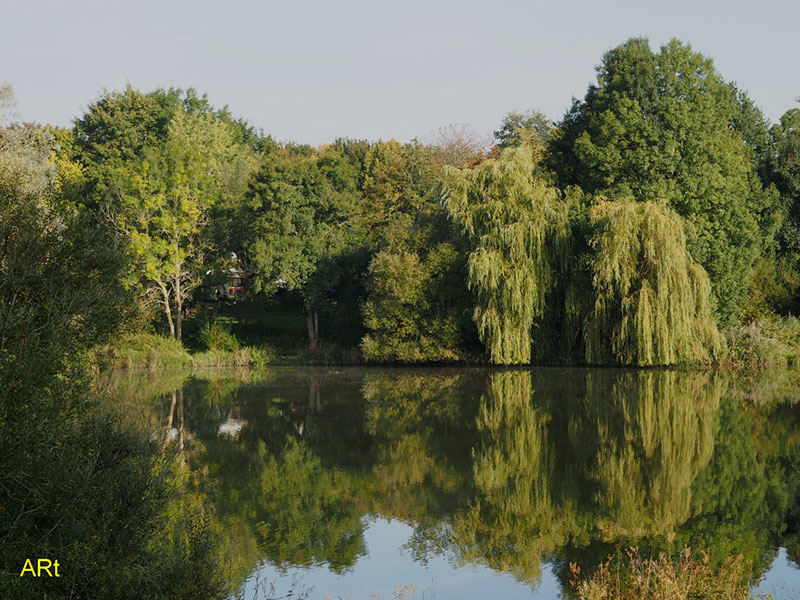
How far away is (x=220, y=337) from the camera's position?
43375 mm

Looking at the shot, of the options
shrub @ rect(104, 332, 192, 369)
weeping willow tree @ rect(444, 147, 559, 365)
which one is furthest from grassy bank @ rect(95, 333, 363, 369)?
weeping willow tree @ rect(444, 147, 559, 365)

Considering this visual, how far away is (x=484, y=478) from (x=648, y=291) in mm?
17135

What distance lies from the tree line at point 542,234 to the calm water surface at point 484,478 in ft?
13.9

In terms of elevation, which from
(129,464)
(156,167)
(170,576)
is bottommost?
(170,576)

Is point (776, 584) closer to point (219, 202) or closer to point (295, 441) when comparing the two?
point (295, 441)

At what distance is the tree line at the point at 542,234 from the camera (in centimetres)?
3356

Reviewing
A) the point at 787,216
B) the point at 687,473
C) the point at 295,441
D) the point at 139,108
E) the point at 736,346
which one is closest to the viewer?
the point at 687,473

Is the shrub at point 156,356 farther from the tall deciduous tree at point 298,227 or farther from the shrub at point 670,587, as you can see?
the shrub at point 670,587

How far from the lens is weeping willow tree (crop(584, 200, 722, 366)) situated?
106 ft

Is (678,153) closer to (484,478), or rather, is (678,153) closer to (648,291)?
(648,291)

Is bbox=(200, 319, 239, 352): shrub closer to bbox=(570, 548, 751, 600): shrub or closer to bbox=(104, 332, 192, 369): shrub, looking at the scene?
bbox=(104, 332, 192, 369): shrub

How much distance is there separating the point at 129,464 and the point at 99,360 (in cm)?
268

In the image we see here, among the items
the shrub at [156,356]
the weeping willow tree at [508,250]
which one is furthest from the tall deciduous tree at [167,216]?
the weeping willow tree at [508,250]

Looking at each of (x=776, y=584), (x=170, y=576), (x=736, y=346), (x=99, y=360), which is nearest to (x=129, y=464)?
(x=170, y=576)
